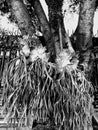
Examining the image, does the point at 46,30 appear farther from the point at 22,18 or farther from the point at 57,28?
the point at 22,18

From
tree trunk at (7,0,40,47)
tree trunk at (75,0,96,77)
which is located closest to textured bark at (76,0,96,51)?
tree trunk at (75,0,96,77)

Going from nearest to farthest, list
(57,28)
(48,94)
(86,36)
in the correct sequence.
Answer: (48,94), (86,36), (57,28)

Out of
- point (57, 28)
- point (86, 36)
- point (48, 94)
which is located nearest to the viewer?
point (48, 94)

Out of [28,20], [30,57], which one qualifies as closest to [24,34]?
[28,20]

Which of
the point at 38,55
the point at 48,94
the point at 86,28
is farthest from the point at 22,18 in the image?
the point at 48,94

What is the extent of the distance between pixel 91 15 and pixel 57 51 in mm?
378

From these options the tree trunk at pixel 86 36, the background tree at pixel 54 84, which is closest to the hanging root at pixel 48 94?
the background tree at pixel 54 84

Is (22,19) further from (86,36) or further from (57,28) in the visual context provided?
(86,36)

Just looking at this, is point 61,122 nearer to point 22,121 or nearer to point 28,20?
point 22,121


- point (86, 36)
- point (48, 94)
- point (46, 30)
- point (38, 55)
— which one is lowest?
point (48, 94)

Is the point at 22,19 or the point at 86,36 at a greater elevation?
the point at 22,19

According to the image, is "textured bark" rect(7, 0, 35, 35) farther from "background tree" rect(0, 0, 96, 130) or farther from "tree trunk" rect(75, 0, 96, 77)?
"tree trunk" rect(75, 0, 96, 77)

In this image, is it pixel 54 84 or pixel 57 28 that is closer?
pixel 54 84

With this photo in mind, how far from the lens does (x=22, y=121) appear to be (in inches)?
34.2
